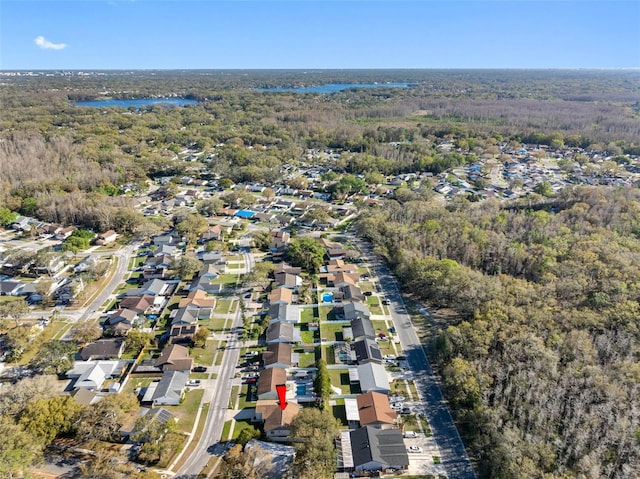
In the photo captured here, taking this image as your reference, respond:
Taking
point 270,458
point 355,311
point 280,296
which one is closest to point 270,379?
point 270,458

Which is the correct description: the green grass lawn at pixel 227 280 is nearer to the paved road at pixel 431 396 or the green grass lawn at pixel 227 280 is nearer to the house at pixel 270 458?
the paved road at pixel 431 396

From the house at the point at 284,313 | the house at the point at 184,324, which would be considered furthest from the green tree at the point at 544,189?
the house at the point at 184,324

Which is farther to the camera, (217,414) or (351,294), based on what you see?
(351,294)

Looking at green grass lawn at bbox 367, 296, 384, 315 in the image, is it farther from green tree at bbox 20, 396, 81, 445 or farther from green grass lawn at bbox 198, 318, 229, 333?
green tree at bbox 20, 396, 81, 445

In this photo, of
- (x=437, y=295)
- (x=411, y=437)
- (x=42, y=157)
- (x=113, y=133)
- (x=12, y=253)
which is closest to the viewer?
(x=411, y=437)

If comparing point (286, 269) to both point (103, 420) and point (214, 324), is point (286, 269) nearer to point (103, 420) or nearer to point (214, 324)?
point (214, 324)

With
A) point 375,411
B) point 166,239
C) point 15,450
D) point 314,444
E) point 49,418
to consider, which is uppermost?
point 166,239

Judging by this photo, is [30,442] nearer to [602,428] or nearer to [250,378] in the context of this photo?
[250,378]

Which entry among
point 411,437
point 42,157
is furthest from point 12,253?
point 411,437
